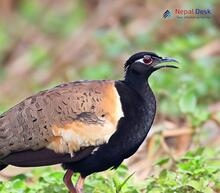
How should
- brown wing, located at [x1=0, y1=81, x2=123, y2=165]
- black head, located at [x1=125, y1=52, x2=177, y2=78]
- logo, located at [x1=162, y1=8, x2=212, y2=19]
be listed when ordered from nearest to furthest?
brown wing, located at [x1=0, y1=81, x2=123, y2=165] < black head, located at [x1=125, y1=52, x2=177, y2=78] < logo, located at [x1=162, y1=8, x2=212, y2=19]

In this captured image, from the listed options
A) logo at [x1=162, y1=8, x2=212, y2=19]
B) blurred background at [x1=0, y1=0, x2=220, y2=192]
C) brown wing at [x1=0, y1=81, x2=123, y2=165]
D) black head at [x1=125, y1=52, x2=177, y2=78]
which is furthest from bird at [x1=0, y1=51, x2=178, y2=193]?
logo at [x1=162, y1=8, x2=212, y2=19]

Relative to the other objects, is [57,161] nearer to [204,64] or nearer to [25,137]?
[25,137]

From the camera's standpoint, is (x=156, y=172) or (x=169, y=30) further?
(x=169, y=30)

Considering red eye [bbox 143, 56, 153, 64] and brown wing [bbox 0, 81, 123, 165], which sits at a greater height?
red eye [bbox 143, 56, 153, 64]

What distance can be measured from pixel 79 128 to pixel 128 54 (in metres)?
5.33

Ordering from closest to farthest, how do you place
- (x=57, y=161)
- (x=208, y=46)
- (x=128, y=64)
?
(x=57, y=161) → (x=128, y=64) → (x=208, y=46)

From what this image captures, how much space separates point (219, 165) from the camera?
19.5ft

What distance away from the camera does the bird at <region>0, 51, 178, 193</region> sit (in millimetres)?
5293

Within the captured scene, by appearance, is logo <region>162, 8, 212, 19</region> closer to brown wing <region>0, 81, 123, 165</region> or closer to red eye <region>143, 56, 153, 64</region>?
red eye <region>143, 56, 153, 64</region>

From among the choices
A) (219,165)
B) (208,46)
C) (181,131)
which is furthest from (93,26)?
(219,165)

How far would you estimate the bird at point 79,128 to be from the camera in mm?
5293

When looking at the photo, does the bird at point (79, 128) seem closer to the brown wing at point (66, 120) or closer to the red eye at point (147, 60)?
the brown wing at point (66, 120)

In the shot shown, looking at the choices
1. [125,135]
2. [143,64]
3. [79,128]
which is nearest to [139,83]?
[143,64]

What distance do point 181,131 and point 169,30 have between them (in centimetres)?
377
